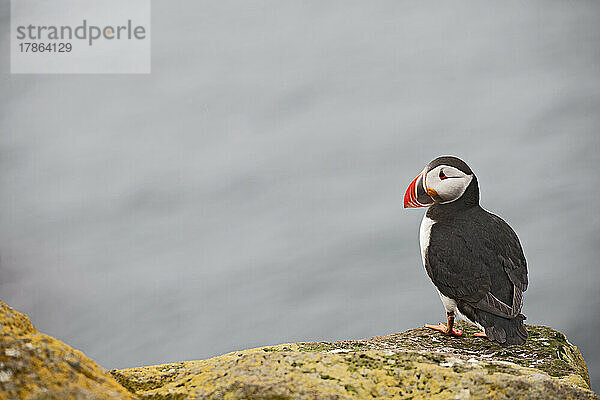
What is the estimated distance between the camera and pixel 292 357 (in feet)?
4.39

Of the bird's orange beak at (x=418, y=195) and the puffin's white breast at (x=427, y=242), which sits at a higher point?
the bird's orange beak at (x=418, y=195)

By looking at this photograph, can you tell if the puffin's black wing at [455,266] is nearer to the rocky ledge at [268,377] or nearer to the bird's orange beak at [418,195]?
the bird's orange beak at [418,195]

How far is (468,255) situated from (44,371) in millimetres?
1762

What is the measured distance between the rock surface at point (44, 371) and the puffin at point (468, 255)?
1579mm

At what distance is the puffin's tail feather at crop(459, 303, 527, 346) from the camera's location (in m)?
2.24

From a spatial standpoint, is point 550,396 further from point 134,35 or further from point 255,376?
point 134,35

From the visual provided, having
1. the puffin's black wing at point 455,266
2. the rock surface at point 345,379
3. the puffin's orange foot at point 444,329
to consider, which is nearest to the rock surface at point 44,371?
the rock surface at point 345,379

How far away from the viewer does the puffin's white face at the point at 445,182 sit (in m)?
2.44

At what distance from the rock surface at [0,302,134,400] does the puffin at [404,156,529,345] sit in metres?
1.58

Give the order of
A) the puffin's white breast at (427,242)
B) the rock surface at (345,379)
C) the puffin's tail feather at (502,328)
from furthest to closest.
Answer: the puffin's white breast at (427,242)
the puffin's tail feather at (502,328)
the rock surface at (345,379)

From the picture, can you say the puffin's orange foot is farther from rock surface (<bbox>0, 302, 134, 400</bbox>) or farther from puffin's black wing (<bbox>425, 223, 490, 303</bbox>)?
rock surface (<bbox>0, 302, 134, 400</bbox>)

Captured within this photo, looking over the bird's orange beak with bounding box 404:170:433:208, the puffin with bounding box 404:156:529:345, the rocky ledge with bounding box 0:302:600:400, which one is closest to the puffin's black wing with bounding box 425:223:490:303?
the puffin with bounding box 404:156:529:345

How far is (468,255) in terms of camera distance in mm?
2344

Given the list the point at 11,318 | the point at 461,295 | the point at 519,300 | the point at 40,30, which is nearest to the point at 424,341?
the point at 461,295
